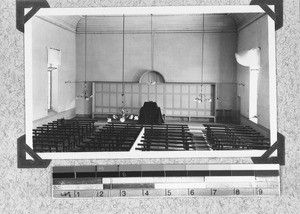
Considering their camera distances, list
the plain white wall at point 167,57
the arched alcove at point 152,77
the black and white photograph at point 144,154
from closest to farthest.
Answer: the black and white photograph at point 144,154
the plain white wall at point 167,57
the arched alcove at point 152,77

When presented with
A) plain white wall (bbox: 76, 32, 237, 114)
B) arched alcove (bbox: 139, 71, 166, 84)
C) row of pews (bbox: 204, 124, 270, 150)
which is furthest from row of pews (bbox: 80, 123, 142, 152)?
arched alcove (bbox: 139, 71, 166, 84)

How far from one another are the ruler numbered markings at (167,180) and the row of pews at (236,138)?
8 centimetres

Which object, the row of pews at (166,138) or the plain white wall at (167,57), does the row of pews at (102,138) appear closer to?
the row of pews at (166,138)

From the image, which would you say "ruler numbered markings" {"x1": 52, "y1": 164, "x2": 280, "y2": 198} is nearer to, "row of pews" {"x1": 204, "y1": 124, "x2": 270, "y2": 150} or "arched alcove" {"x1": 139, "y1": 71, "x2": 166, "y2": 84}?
"row of pews" {"x1": 204, "y1": 124, "x2": 270, "y2": 150}

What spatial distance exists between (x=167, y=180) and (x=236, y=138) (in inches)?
14.6

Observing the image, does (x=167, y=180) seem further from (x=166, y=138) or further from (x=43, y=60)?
(x=43, y=60)

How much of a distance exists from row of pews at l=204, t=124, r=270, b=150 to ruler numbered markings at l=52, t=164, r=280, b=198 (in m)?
0.08

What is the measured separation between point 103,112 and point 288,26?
1.06 metres

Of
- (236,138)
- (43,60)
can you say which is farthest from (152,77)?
(236,138)

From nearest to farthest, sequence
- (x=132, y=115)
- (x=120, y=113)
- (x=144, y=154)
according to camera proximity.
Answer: (x=144, y=154) < (x=132, y=115) < (x=120, y=113)

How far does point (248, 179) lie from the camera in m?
1.40

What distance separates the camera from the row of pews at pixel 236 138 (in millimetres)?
1409

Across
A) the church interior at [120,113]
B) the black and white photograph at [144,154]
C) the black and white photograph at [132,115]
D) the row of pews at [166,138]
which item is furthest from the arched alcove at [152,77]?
the black and white photograph at [144,154]

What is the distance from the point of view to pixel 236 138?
4.85ft
